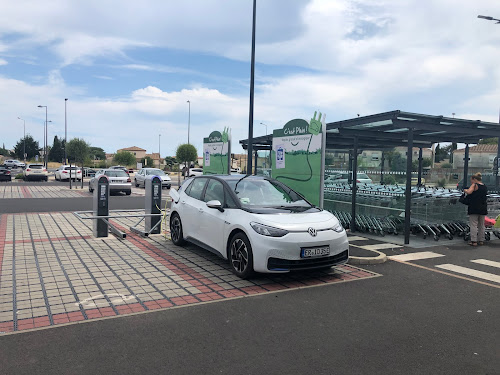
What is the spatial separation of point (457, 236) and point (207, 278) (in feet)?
22.7

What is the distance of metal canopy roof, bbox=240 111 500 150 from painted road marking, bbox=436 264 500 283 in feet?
10.2

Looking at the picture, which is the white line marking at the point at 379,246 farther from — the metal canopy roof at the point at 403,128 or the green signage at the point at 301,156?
the metal canopy roof at the point at 403,128

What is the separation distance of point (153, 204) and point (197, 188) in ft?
6.48

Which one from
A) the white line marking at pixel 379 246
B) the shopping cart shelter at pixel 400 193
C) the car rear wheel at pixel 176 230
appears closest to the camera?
the car rear wheel at pixel 176 230

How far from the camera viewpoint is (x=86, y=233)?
930cm

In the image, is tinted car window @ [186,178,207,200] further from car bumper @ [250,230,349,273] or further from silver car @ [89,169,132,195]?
silver car @ [89,169,132,195]

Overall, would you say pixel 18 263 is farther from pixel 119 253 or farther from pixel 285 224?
pixel 285 224

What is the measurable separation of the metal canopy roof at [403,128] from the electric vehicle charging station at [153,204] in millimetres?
4464

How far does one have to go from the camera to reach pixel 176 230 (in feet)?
26.4

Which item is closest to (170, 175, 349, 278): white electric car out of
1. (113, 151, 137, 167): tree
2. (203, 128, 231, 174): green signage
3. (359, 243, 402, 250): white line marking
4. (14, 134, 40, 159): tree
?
(359, 243, 402, 250): white line marking

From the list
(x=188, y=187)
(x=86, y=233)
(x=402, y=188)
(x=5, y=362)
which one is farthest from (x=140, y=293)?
(x=402, y=188)

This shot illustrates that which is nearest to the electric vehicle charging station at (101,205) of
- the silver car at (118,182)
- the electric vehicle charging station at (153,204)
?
the electric vehicle charging station at (153,204)

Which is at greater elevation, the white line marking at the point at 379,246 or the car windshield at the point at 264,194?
the car windshield at the point at 264,194

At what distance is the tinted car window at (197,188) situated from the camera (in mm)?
7441
